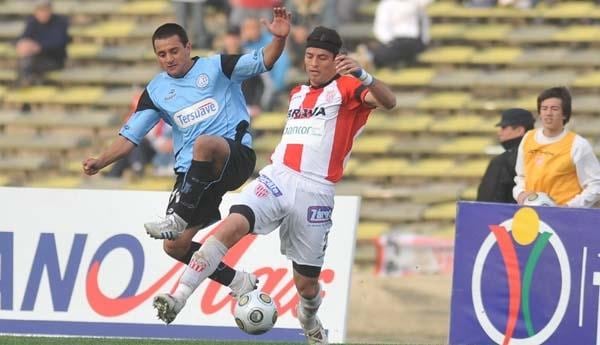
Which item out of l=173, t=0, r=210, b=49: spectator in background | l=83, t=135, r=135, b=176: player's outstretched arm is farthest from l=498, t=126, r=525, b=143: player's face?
l=173, t=0, r=210, b=49: spectator in background

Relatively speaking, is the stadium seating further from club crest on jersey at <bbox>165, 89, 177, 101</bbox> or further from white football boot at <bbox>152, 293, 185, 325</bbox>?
white football boot at <bbox>152, 293, 185, 325</bbox>

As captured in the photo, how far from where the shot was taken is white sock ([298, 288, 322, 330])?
10.3 m

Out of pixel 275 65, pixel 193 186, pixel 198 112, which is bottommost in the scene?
pixel 193 186

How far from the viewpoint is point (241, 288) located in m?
10.4

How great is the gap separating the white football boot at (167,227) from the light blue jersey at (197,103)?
516 millimetres

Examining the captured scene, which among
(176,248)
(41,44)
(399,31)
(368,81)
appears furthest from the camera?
(41,44)

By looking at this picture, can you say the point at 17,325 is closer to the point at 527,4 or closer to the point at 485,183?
the point at 485,183

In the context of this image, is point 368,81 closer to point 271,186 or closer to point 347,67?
point 347,67

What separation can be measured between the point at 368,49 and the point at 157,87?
334 inches

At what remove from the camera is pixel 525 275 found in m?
11.1

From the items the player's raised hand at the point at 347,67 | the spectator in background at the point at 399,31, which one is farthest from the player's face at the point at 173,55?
the spectator in background at the point at 399,31

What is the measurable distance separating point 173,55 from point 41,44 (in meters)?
9.90

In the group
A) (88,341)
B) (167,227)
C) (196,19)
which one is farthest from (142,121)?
(196,19)

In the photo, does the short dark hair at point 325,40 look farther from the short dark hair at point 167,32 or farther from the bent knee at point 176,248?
the bent knee at point 176,248
